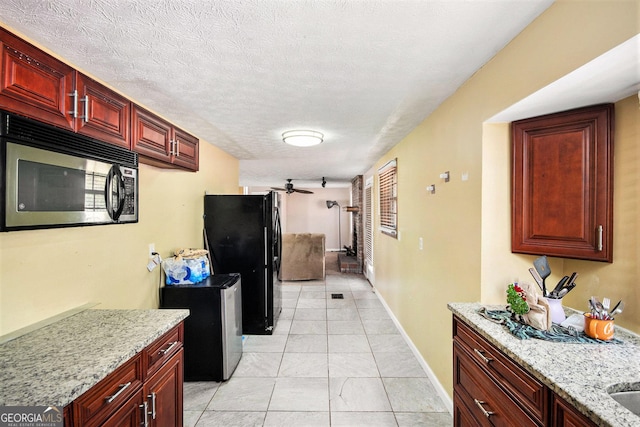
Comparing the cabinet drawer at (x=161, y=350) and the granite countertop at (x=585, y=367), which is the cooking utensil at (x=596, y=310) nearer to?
the granite countertop at (x=585, y=367)

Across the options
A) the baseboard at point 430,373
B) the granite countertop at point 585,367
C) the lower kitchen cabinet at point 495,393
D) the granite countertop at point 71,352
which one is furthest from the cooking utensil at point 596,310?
the granite countertop at point 71,352

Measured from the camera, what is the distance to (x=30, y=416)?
936 mm

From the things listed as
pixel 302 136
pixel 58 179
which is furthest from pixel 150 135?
pixel 302 136

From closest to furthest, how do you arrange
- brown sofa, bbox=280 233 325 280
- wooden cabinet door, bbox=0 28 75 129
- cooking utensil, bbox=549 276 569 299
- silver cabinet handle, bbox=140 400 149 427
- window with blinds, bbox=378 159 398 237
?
wooden cabinet door, bbox=0 28 75 129 → silver cabinet handle, bbox=140 400 149 427 → cooking utensil, bbox=549 276 569 299 → window with blinds, bbox=378 159 398 237 → brown sofa, bbox=280 233 325 280

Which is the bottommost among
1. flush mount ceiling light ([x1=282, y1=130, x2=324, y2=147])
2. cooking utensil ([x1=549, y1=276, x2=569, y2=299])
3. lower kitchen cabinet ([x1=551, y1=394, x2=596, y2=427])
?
lower kitchen cabinet ([x1=551, y1=394, x2=596, y2=427])

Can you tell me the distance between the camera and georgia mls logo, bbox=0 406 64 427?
92 cm

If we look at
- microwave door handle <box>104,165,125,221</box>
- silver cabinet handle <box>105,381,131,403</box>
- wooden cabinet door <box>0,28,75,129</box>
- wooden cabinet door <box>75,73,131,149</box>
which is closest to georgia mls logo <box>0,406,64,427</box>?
silver cabinet handle <box>105,381,131,403</box>

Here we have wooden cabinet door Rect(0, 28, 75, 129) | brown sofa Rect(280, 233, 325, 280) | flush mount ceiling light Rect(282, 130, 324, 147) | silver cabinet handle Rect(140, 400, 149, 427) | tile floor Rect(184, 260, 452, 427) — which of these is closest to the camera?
wooden cabinet door Rect(0, 28, 75, 129)

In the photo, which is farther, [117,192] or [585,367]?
[117,192]

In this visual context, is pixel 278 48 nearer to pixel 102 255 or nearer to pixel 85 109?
pixel 85 109

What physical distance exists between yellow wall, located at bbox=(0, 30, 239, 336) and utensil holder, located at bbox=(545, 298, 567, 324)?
2.64 m

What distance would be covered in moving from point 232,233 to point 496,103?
289cm

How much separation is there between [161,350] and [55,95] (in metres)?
1.39

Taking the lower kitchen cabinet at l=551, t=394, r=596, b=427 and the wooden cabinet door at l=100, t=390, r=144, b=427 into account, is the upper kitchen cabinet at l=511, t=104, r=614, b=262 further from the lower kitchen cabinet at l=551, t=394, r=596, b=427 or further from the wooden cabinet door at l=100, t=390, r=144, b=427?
the wooden cabinet door at l=100, t=390, r=144, b=427
